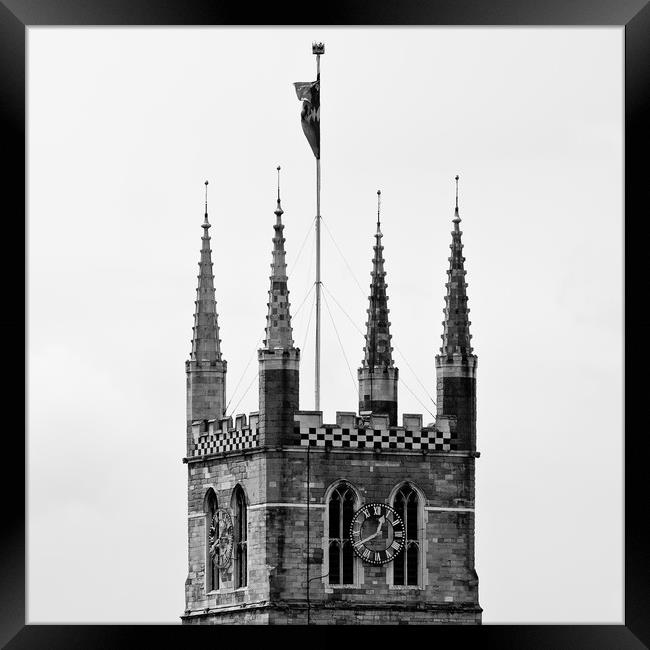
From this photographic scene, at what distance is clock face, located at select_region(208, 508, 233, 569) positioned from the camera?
69.1 metres

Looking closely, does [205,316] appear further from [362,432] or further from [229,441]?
[362,432]

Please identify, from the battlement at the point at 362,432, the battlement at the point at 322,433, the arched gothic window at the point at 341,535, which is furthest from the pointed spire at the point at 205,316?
the arched gothic window at the point at 341,535

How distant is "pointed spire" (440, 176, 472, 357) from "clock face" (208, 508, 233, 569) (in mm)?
7557

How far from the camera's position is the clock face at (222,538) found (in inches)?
2721

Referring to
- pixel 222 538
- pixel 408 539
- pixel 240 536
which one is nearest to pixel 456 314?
pixel 408 539

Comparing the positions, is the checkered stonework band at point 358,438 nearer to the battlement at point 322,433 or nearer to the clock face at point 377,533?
the battlement at point 322,433

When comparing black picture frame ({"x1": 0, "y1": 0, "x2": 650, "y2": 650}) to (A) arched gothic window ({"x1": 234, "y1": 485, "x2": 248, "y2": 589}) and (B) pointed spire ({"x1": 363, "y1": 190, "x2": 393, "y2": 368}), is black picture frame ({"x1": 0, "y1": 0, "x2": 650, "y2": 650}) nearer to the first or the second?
(A) arched gothic window ({"x1": 234, "y1": 485, "x2": 248, "y2": 589})

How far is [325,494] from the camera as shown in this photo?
68.9 meters

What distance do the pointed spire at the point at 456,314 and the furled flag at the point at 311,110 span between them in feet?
16.6

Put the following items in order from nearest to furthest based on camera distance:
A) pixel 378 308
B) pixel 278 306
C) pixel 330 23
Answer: pixel 330 23
pixel 278 306
pixel 378 308

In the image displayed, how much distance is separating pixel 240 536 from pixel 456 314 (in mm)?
8601

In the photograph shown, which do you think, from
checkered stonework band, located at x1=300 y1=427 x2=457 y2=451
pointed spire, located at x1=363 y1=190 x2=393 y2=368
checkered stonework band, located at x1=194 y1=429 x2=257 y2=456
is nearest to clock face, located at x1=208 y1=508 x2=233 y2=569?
checkered stonework band, located at x1=194 y1=429 x2=257 y2=456
